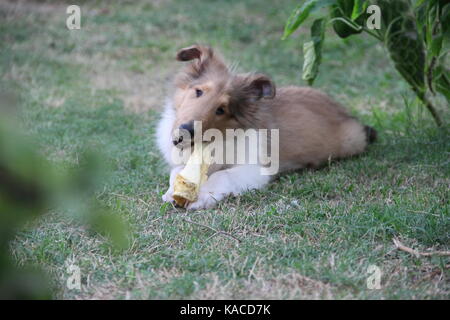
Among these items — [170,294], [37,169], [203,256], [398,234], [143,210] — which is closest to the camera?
[37,169]

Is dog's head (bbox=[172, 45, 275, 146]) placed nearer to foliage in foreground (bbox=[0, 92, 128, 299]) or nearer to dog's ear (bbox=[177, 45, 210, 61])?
dog's ear (bbox=[177, 45, 210, 61])

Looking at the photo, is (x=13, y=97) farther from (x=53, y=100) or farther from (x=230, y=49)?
(x=230, y=49)

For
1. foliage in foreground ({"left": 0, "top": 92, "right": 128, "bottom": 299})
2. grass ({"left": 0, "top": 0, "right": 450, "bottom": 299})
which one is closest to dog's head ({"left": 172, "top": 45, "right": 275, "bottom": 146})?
grass ({"left": 0, "top": 0, "right": 450, "bottom": 299})

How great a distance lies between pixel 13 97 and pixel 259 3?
1079 cm

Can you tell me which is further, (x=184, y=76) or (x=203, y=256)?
(x=184, y=76)

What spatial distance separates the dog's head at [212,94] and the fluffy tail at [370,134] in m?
1.39

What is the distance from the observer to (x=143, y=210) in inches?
170

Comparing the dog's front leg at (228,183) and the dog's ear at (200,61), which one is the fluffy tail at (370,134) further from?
the dog's ear at (200,61)

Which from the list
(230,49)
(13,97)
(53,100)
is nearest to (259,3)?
(230,49)

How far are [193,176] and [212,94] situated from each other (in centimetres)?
69

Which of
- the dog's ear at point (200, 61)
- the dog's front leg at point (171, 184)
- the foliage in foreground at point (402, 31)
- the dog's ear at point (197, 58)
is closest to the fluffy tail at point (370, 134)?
the foliage in foreground at point (402, 31)

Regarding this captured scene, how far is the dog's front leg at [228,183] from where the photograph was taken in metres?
4.51

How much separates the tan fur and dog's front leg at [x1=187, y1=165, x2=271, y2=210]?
0.36 metres

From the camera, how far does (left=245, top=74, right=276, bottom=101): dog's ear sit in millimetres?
4906
